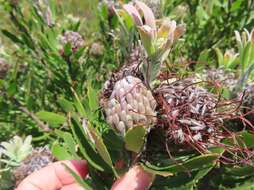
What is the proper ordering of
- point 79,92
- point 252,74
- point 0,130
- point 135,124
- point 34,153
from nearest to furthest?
point 135,124
point 252,74
point 34,153
point 79,92
point 0,130

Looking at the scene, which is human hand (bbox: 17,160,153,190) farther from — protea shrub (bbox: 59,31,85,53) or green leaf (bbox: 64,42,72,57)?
protea shrub (bbox: 59,31,85,53)

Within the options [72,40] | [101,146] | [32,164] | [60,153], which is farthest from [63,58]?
[101,146]

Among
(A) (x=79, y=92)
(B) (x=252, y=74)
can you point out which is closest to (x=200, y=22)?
(A) (x=79, y=92)

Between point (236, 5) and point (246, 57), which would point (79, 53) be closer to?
point (236, 5)

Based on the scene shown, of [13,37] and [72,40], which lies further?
[13,37]

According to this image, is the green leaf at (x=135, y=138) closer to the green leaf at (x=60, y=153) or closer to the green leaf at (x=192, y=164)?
the green leaf at (x=192, y=164)

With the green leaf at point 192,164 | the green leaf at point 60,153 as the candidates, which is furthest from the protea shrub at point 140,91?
the green leaf at point 60,153

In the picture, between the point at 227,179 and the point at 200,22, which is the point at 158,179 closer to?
the point at 227,179
